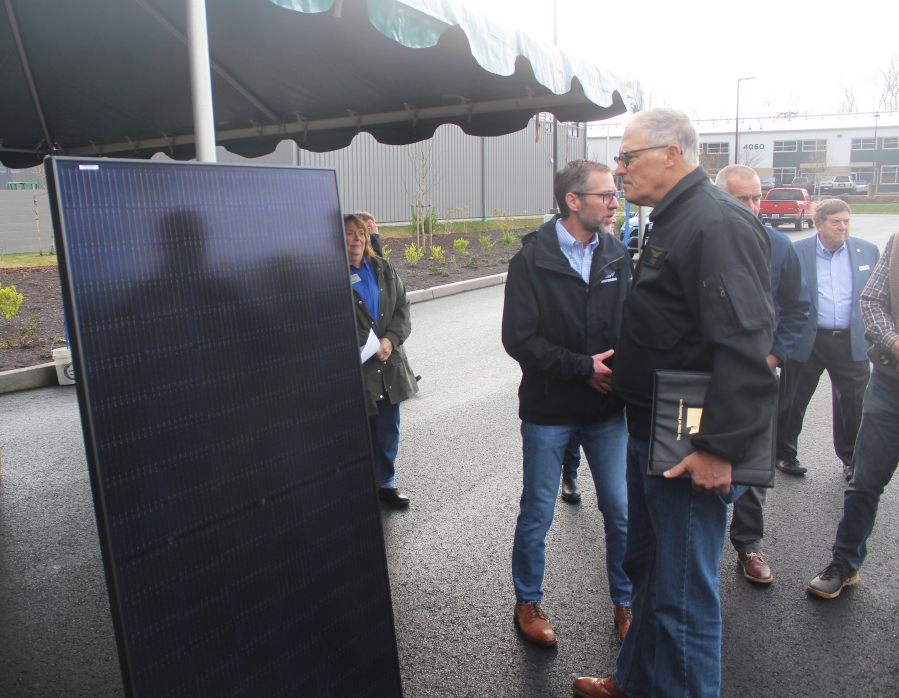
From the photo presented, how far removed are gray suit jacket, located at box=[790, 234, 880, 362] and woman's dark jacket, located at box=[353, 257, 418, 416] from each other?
2571mm

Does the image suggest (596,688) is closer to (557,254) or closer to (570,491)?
(557,254)

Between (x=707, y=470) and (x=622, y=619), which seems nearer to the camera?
(x=707, y=470)

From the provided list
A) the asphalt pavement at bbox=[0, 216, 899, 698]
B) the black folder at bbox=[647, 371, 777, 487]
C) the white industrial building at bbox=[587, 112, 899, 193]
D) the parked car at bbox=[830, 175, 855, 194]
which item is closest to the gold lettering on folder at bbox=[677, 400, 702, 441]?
the black folder at bbox=[647, 371, 777, 487]

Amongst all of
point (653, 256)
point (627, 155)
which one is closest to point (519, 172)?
point (627, 155)

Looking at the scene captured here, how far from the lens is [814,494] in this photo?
16.5ft

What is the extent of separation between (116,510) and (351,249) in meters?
2.85

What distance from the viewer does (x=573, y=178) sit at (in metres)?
3.22

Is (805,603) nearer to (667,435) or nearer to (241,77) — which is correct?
(667,435)

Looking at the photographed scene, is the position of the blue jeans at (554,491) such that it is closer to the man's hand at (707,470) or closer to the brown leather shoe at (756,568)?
the brown leather shoe at (756,568)

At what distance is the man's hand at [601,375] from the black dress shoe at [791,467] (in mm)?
2885

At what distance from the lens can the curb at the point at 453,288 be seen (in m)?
14.6

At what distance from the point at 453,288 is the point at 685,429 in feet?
44.8

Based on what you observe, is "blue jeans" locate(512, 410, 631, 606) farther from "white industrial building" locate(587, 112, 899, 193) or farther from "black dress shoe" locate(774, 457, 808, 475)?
"white industrial building" locate(587, 112, 899, 193)

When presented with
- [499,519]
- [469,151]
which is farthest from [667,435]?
[469,151]
